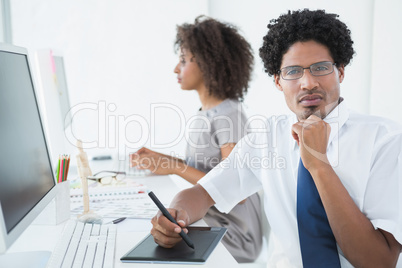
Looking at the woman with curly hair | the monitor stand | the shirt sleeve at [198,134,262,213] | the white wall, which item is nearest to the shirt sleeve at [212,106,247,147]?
the woman with curly hair

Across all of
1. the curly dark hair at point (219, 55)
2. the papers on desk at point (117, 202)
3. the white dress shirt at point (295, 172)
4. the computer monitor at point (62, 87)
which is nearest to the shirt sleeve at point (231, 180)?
the white dress shirt at point (295, 172)

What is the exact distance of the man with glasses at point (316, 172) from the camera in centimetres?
96

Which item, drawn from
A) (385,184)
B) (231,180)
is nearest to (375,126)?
(385,184)

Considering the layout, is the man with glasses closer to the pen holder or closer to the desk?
the desk

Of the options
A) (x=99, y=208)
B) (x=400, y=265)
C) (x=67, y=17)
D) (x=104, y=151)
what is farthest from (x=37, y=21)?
(x=400, y=265)

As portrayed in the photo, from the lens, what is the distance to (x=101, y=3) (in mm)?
2902

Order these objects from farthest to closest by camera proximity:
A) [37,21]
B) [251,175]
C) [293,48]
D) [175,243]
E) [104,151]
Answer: [104,151]
[37,21]
[251,175]
[293,48]
[175,243]

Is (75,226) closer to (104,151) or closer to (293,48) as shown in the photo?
(293,48)

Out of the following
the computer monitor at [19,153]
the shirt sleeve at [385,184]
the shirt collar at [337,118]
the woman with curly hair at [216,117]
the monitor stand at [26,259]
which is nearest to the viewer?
the computer monitor at [19,153]

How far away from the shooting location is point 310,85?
3.75 feet

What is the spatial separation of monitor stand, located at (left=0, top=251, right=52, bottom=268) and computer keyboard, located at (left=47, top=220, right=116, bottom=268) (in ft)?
0.12

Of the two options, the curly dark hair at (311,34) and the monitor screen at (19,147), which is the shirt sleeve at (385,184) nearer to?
the curly dark hair at (311,34)

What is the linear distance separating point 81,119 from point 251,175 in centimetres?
197

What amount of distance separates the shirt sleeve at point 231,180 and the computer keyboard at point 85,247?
16.0 inches
